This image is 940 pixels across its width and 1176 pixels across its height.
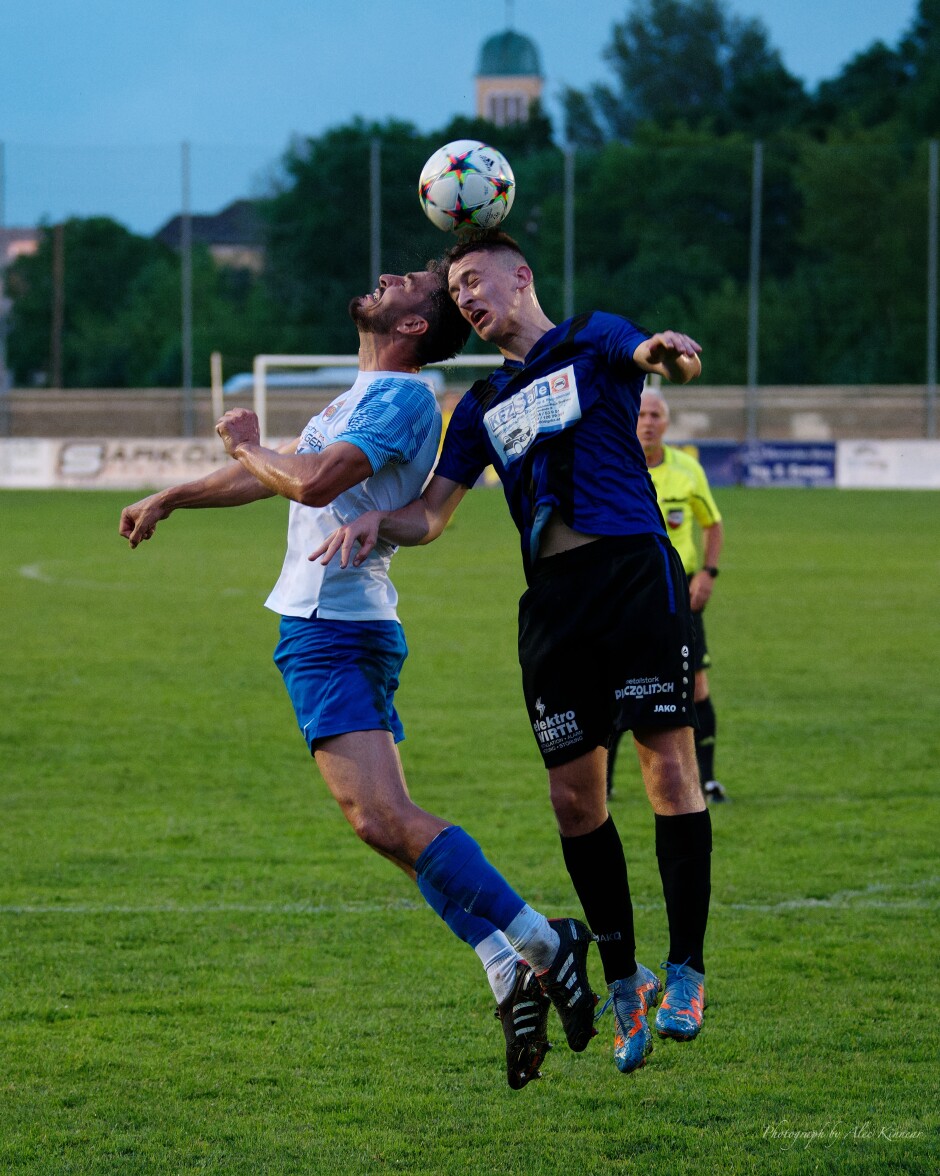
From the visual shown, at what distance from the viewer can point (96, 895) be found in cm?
682

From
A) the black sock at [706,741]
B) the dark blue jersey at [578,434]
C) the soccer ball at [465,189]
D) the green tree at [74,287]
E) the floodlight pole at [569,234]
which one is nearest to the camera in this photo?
→ the dark blue jersey at [578,434]

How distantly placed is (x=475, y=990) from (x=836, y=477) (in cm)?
3141

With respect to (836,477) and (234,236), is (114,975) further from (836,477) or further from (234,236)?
(234,236)

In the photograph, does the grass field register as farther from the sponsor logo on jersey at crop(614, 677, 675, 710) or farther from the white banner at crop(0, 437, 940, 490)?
the white banner at crop(0, 437, 940, 490)

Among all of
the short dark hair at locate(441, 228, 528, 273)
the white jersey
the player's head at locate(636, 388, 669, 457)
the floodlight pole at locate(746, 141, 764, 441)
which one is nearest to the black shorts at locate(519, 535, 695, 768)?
the white jersey

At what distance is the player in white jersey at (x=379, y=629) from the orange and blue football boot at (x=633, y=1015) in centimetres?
12

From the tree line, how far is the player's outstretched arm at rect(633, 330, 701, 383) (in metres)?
38.9

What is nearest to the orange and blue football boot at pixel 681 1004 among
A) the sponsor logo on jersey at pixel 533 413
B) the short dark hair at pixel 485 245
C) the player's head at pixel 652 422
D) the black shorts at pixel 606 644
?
the black shorts at pixel 606 644

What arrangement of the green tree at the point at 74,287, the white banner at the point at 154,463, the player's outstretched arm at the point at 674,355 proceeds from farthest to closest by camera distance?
the green tree at the point at 74,287
the white banner at the point at 154,463
the player's outstretched arm at the point at 674,355

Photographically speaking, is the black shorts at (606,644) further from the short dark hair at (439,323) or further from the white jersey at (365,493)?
the short dark hair at (439,323)

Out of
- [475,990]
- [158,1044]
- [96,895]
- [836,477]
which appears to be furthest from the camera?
[836,477]

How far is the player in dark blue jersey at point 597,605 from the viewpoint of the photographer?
4520mm

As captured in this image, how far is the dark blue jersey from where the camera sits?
4.55m

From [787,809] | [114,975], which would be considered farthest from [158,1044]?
[787,809]
